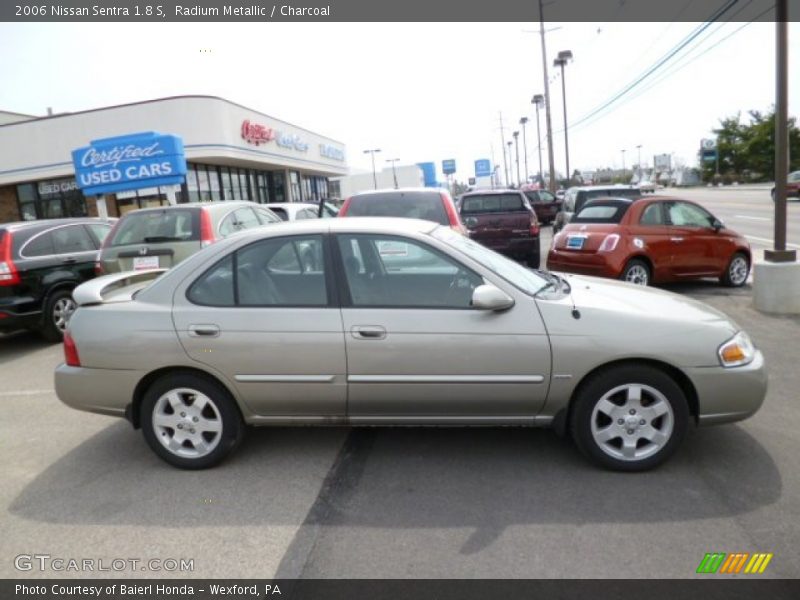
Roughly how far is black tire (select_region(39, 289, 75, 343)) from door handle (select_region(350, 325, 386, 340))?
6.06 m

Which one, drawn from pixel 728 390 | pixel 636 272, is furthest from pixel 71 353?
pixel 636 272

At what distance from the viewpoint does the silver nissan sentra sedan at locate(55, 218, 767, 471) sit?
3564 mm

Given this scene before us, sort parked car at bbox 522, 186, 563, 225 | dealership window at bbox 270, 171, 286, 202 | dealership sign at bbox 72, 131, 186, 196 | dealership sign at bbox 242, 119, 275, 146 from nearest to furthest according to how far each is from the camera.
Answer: dealership sign at bbox 72, 131, 186, 196 → parked car at bbox 522, 186, 563, 225 → dealership sign at bbox 242, 119, 275, 146 → dealership window at bbox 270, 171, 286, 202

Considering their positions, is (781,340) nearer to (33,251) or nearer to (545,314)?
(545,314)

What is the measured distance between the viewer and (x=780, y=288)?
24.6 feet

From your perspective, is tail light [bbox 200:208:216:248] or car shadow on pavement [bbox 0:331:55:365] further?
car shadow on pavement [bbox 0:331:55:365]

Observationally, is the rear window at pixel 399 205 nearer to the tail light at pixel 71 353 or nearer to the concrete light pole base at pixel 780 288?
the concrete light pole base at pixel 780 288

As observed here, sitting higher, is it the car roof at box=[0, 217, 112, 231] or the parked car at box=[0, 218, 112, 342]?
the car roof at box=[0, 217, 112, 231]

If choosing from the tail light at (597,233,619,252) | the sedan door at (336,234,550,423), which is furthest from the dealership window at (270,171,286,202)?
the sedan door at (336,234,550,423)

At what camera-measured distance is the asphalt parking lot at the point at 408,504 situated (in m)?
2.90

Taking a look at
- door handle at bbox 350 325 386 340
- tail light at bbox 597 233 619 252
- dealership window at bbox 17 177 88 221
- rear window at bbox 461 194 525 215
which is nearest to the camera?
door handle at bbox 350 325 386 340

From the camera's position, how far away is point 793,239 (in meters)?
15.0

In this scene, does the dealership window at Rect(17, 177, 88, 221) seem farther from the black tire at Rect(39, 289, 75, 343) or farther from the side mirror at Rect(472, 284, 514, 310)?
the side mirror at Rect(472, 284, 514, 310)

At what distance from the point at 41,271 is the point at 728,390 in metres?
8.02
